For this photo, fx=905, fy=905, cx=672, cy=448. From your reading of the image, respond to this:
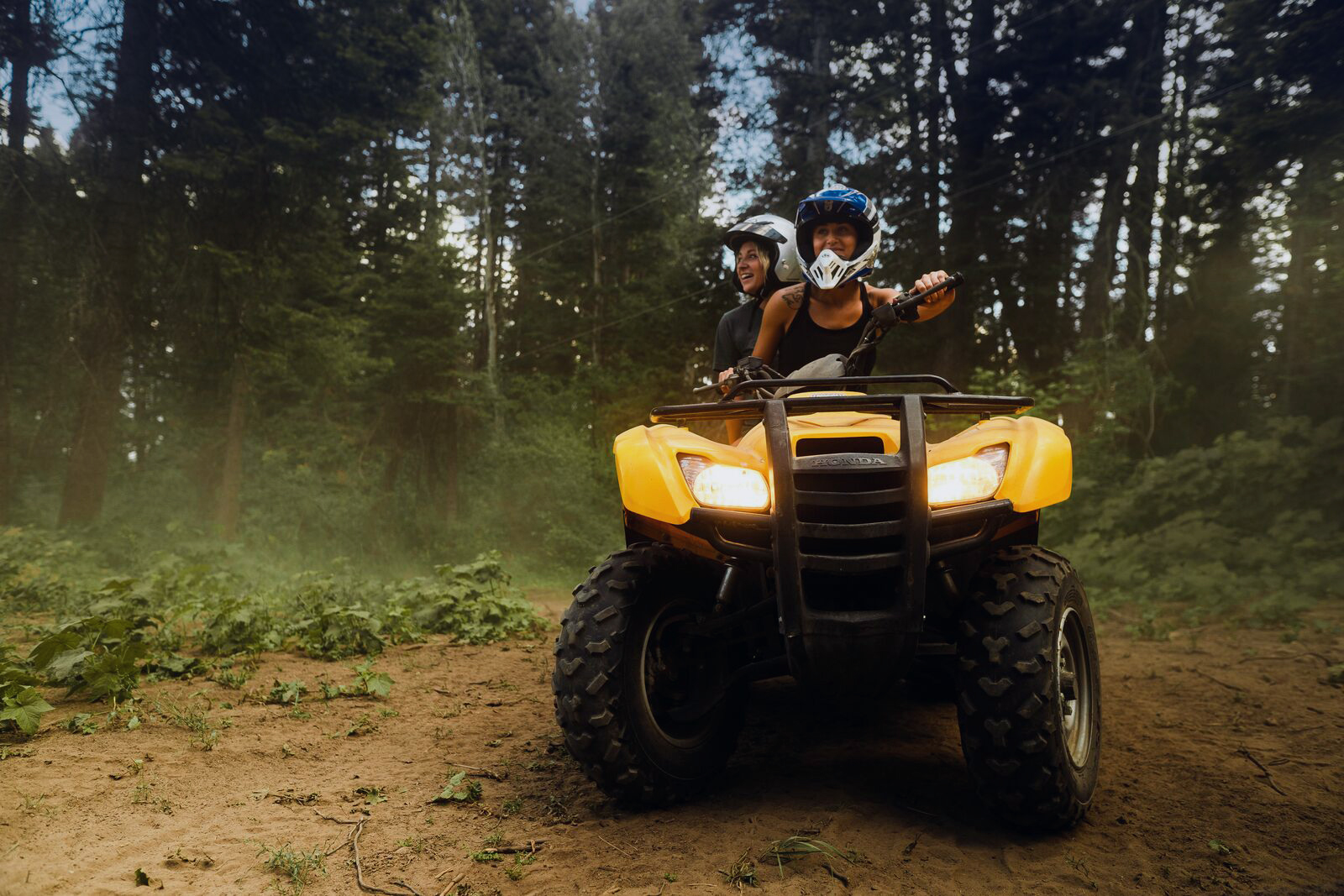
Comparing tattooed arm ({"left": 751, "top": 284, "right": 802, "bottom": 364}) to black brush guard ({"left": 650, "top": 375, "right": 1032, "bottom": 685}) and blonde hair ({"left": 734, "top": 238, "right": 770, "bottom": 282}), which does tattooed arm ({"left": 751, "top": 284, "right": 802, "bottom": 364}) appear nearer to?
black brush guard ({"left": 650, "top": 375, "right": 1032, "bottom": 685})

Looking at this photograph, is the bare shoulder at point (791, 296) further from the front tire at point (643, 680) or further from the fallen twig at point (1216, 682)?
the fallen twig at point (1216, 682)

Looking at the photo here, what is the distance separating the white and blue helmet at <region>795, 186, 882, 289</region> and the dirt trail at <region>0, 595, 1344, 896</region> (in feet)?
6.89

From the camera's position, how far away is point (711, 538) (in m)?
2.97

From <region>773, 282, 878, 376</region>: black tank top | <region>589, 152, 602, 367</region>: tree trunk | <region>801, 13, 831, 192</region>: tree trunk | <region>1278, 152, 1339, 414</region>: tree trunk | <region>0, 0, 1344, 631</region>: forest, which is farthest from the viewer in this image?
<region>589, 152, 602, 367</region>: tree trunk

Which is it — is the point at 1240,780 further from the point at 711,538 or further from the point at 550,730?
the point at 550,730

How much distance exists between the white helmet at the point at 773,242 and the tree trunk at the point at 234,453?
10.8 meters

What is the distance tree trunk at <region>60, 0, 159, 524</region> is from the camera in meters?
12.5

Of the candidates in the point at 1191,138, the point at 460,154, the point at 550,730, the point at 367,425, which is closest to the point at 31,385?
the point at 367,425

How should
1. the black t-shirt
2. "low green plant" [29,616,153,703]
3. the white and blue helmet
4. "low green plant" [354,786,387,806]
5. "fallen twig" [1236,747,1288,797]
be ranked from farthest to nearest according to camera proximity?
the black t-shirt
"low green plant" [29,616,153,703]
the white and blue helmet
"fallen twig" [1236,747,1288,797]
"low green plant" [354,786,387,806]

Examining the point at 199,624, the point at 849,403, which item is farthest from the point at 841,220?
the point at 199,624

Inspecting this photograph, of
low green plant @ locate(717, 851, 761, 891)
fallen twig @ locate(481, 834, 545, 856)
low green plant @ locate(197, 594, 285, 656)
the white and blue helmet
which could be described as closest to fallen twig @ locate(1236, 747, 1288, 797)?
low green plant @ locate(717, 851, 761, 891)

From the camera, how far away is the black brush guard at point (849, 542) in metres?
2.79

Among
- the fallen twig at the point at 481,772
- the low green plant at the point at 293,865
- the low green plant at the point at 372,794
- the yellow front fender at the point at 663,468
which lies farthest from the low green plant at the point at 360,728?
the yellow front fender at the point at 663,468

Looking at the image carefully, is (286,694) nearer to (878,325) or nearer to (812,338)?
(812,338)
